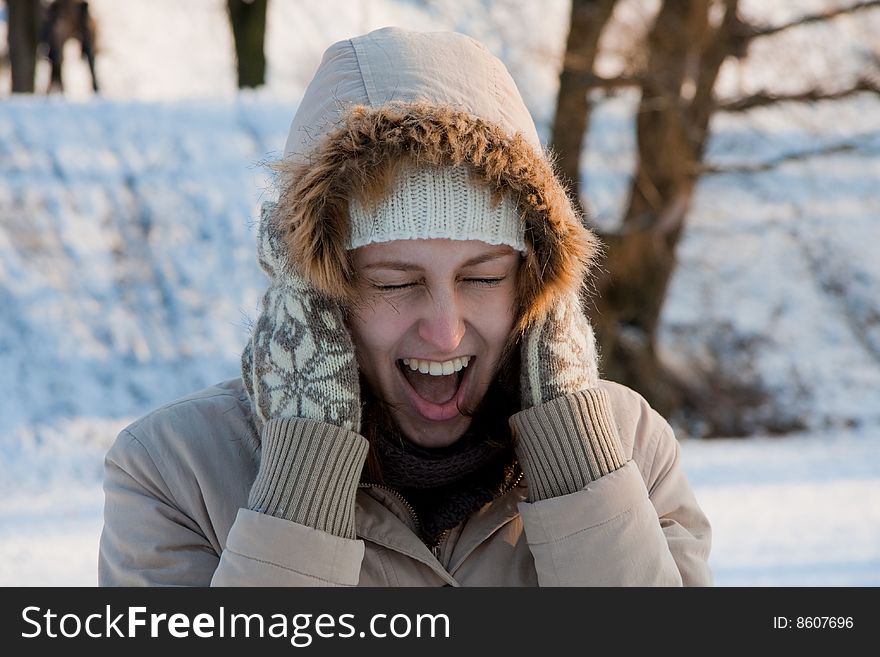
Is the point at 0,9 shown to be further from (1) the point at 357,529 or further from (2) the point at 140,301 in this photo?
(1) the point at 357,529

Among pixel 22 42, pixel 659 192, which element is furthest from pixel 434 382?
pixel 22 42

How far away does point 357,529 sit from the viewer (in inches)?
82.3

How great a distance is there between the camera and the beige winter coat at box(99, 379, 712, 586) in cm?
193

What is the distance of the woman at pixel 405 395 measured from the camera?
79.3 inches

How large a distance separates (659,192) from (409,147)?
23.9ft

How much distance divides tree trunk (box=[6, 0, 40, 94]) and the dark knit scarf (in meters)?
13.2

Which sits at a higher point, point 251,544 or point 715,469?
point 251,544

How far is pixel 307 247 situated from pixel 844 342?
978cm

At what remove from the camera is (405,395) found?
2229 mm

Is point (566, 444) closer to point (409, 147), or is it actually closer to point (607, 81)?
point (409, 147)

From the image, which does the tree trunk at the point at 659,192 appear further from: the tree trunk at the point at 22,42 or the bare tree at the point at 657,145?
the tree trunk at the point at 22,42

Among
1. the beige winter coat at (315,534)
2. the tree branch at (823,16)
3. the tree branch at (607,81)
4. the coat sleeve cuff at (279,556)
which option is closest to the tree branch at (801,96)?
the tree branch at (823,16)

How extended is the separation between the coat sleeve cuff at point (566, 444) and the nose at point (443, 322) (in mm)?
218

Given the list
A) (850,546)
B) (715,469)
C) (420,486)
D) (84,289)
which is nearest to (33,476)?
(84,289)
